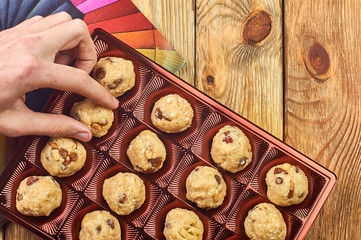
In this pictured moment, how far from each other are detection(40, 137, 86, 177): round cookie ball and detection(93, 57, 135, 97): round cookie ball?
1.05ft

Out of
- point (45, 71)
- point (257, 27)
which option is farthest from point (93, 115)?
point (257, 27)

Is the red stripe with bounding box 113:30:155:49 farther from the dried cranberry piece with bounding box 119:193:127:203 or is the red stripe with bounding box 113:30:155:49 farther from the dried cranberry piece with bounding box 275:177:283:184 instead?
the dried cranberry piece with bounding box 275:177:283:184

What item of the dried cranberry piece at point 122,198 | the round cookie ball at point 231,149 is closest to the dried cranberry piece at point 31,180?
the dried cranberry piece at point 122,198

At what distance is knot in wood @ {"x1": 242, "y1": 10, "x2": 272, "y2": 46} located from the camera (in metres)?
2.12

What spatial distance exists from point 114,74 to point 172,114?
0.33 m

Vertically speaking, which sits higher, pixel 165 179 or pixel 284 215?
pixel 284 215

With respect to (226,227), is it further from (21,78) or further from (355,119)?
(21,78)

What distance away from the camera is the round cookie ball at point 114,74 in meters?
1.79

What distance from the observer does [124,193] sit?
1.78m

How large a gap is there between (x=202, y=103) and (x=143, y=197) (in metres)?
0.54

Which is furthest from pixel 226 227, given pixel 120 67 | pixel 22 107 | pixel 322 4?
pixel 322 4

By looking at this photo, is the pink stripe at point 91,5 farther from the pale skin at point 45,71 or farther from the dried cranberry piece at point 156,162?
the dried cranberry piece at point 156,162

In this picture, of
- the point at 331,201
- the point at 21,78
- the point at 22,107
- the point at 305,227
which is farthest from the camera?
the point at 331,201

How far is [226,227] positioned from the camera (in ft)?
5.89
